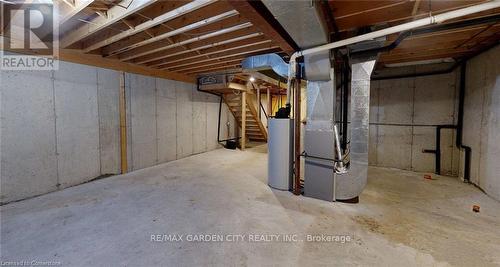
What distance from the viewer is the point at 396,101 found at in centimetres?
438

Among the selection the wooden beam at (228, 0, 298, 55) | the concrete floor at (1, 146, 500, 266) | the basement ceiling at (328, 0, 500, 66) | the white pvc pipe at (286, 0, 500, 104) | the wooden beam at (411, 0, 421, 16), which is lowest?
the concrete floor at (1, 146, 500, 266)

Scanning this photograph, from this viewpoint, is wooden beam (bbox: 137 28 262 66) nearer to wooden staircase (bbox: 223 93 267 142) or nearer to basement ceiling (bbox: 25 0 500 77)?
basement ceiling (bbox: 25 0 500 77)

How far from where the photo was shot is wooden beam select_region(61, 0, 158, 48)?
1984 mm

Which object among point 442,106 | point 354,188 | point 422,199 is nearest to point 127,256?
point 354,188

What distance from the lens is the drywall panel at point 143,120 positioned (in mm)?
4277

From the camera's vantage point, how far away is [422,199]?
279cm

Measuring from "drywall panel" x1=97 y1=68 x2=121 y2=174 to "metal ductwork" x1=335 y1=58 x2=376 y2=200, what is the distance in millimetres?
3888

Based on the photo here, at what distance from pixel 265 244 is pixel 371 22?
2.47 m

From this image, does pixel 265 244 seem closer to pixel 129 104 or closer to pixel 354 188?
pixel 354 188

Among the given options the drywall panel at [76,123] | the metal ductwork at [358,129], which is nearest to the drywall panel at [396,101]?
the metal ductwork at [358,129]

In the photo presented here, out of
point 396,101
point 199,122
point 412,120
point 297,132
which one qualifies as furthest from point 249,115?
point 412,120

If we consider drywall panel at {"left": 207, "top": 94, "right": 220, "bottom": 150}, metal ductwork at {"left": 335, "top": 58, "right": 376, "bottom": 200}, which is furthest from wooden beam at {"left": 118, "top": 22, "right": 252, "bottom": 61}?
drywall panel at {"left": 207, "top": 94, "right": 220, "bottom": 150}

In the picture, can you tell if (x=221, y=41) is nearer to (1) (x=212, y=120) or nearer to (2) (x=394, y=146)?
(1) (x=212, y=120)

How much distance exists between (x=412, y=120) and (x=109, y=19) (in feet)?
17.1
